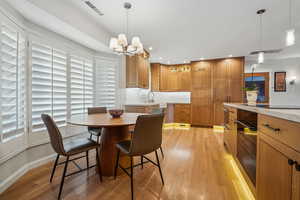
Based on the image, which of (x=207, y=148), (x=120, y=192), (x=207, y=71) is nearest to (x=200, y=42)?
(x=207, y=71)

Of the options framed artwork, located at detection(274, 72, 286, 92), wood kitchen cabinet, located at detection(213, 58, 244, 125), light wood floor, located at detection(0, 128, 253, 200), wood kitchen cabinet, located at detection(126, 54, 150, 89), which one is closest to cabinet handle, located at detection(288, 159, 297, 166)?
light wood floor, located at detection(0, 128, 253, 200)

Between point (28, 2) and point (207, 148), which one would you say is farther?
point (207, 148)

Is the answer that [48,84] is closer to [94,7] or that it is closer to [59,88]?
[59,88]

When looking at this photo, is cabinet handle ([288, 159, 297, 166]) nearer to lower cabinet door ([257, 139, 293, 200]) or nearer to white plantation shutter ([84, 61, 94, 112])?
lower cabinet door ([257, 139, 293, 200])

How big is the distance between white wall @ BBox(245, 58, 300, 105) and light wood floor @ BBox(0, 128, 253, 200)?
4.79m

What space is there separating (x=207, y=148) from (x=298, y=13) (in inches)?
119

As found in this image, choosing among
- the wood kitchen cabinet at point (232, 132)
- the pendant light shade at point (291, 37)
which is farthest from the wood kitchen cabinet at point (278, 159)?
the pendant light shade at point (291, 37)

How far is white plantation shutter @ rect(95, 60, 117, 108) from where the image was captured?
10.7 ft

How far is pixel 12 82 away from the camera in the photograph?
1728 millimetres

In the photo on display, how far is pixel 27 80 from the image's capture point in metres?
1.99

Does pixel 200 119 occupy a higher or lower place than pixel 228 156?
higher

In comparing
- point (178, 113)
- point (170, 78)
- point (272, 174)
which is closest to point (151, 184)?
point (272, 174)

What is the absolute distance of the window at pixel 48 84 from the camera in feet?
6.82

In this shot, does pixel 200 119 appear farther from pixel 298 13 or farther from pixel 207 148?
pixel 298 13
